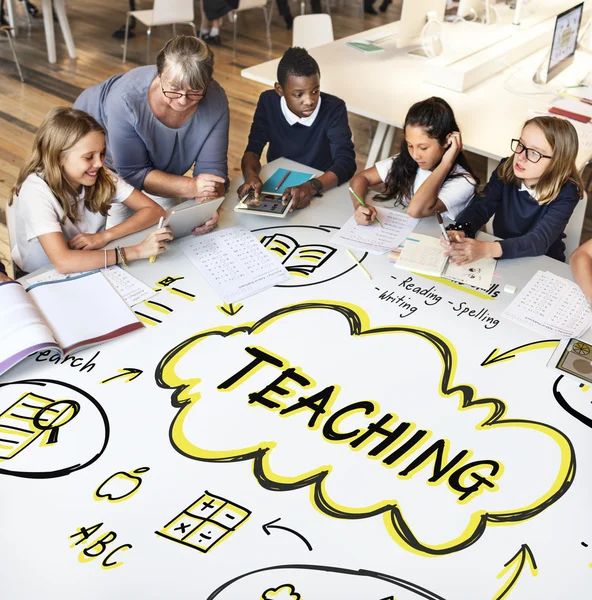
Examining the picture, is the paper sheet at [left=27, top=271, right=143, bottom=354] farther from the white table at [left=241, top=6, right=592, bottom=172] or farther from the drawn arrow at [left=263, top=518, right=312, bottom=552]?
the white table at [left=241, top=6, right=592, bottom=172]

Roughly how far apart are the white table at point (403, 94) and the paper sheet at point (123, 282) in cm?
164

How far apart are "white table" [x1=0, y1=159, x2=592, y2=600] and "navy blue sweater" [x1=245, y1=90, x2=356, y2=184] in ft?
3.28

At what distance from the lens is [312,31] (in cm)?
425

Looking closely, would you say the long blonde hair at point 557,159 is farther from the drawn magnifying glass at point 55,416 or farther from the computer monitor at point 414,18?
the computer monitor at point 414,18

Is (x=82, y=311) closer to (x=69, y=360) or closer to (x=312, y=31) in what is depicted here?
(x=69, y=360)

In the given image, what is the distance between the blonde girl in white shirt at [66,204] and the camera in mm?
1971

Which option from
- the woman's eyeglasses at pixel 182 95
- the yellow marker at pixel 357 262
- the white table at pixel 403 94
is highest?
the woman's eyeglasses at pixel 182 95

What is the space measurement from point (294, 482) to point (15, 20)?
6.65 m

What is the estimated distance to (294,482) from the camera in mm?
1387

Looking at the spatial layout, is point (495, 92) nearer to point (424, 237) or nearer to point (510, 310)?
point (424, 237)

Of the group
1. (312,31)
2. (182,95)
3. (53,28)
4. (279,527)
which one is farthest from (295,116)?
(53,28)

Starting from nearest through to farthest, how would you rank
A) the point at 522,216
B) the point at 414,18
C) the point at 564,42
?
the point at 522,216
the point at 564,42
the point at 414,18

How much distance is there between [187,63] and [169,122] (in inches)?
11.8

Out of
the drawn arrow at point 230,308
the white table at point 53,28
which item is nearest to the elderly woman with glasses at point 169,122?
the drawn arrow at point 230,308
